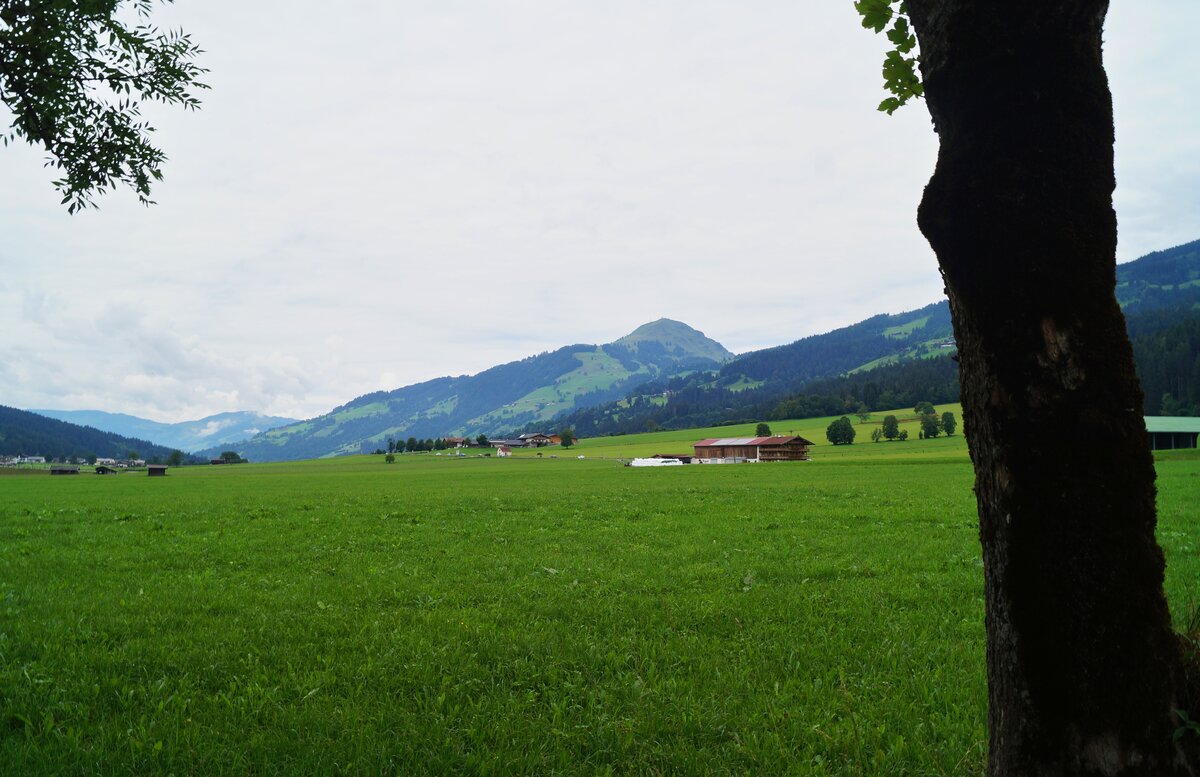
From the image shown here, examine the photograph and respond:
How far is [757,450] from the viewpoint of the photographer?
447 ft

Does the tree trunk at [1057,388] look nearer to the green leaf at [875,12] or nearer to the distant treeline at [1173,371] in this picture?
the green leaf at [875,12]

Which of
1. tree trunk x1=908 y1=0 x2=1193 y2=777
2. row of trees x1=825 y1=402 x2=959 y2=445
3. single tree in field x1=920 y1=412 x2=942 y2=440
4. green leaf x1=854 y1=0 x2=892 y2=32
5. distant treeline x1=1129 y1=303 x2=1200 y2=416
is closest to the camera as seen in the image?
tree trunk x1=908 y1=0 x2=1193 y2=777

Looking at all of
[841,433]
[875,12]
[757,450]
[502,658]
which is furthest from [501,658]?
[841,433]

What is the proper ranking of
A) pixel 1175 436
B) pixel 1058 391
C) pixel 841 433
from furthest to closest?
1. pixel 841 433
2. pixel 1175 436
3. pixel 1058 391

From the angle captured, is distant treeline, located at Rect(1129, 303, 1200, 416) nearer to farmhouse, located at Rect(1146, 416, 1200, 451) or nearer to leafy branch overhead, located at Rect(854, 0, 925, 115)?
farmhouse, located at Rect(1146, 416, 1200, 451)

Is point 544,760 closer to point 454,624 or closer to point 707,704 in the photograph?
point 707,704

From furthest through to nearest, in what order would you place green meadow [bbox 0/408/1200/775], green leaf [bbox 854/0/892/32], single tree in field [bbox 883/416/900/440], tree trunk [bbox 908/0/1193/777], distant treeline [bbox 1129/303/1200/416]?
distant treeline [bbox 1129/303/1200/416], single tree in field [bbox 883/416/900/440], green meadow [bbox 0/408/1200/775], green leaf [bbox 854/0/892/32], tree trunk [bbox 908/0/1193/777]

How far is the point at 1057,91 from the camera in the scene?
118 inches

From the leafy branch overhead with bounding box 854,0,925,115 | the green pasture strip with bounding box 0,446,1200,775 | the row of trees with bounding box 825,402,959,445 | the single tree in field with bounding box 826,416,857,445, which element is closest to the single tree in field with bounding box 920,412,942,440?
the row of trees with bounding box 825,402,959,445

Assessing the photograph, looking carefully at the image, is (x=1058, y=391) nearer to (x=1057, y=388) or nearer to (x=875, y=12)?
(x=1057, y=388)

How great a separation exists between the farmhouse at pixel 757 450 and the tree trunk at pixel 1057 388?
409 ft

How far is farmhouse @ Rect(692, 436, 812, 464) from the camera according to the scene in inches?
5172

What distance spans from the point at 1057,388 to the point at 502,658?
22.1 ft

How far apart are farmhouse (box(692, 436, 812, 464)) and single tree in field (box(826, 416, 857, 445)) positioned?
9.88 metres
